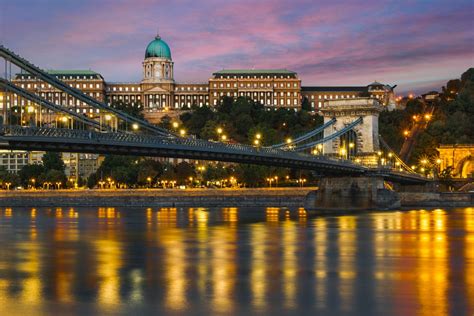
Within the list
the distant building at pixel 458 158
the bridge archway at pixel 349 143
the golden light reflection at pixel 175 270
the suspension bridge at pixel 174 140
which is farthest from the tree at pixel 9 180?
the golden light reflection at pixel 175 270

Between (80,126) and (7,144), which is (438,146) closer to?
(80,126)

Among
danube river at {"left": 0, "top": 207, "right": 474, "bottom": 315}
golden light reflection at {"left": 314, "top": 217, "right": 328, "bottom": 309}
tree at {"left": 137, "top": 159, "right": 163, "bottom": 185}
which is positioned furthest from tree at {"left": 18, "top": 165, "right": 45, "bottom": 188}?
golden light reflection at {"left": 314, "top": 217, "right": 328, "bottom": 309}

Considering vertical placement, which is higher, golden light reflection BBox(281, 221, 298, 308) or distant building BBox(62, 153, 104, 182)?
distant building BBox(62, 153, 104, 182)

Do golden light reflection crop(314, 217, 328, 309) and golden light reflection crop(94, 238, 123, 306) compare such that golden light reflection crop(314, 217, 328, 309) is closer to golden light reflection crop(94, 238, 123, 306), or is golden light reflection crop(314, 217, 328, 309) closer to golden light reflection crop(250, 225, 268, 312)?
golden light reflection crop(250, 225, 268, 312)

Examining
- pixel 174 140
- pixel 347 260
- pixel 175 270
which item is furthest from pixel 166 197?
pixel 175 270

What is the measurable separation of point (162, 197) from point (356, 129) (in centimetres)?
2517

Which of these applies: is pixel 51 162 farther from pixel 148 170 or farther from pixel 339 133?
pixel 339 133

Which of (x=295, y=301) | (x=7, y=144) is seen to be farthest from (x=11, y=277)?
(x=7, y=144)

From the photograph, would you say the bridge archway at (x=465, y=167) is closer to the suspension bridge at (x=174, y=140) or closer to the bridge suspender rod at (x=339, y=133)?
the suspension bridge at (x=174, y=140)

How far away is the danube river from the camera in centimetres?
2294

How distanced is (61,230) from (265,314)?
32.1 m

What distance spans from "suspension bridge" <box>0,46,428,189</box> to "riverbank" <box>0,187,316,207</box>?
10.5 m

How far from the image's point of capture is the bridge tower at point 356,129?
265 ft

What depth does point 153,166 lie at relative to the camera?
128m
